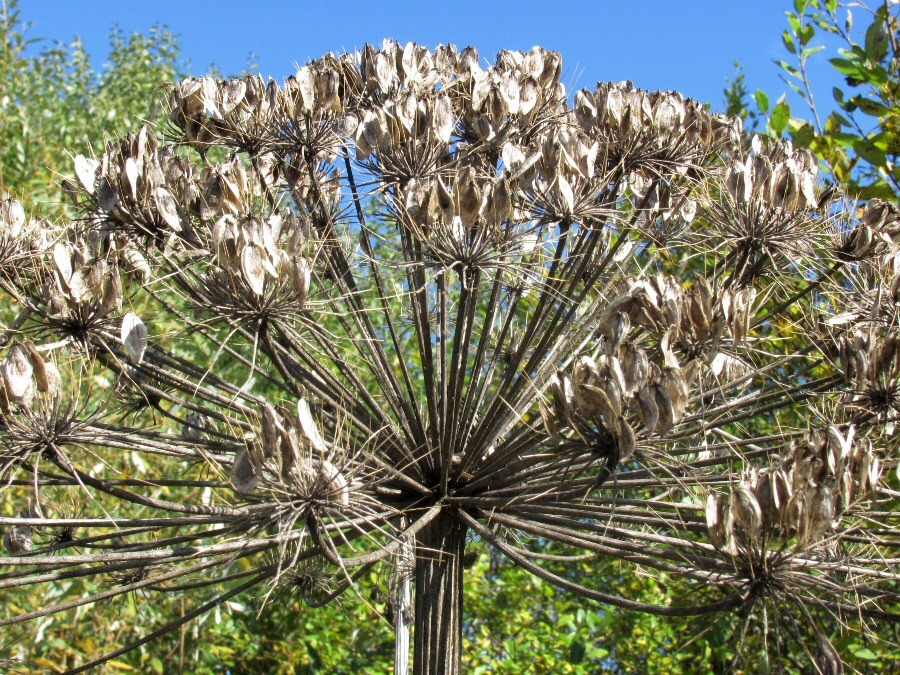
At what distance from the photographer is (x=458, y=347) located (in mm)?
3955

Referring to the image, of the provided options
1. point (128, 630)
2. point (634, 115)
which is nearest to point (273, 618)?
point (128, 630)

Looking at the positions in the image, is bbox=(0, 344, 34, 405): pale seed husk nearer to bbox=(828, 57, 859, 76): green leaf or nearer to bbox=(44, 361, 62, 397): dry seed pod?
bbox=(44, 361, 62, 397): dry seed pod

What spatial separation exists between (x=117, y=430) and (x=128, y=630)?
556 centimetres

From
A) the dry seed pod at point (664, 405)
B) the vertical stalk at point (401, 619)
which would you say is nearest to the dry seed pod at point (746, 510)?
the dry seed pod at point (664, 405)

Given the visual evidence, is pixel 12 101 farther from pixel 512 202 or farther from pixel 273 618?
pixel 512 202

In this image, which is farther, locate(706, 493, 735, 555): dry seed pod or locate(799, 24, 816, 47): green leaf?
locate(799, 24, 816, 47): green leaf

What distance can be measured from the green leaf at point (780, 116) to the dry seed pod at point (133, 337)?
4.12 metres

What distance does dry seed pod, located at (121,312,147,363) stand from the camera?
335 centimetres

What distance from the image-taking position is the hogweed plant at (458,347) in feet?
9.96

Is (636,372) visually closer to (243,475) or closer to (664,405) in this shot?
(664,405)

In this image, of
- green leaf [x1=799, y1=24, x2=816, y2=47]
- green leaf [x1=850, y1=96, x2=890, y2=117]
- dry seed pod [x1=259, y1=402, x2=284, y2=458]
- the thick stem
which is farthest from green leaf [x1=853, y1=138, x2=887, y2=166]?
dry seed pod [x1=259, y1=402, x2=284, y2=458]

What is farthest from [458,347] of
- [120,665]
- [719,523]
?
[120,665]

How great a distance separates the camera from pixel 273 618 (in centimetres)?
Answer: 927

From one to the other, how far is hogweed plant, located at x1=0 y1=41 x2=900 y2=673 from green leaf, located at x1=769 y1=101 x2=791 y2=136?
145 cm
